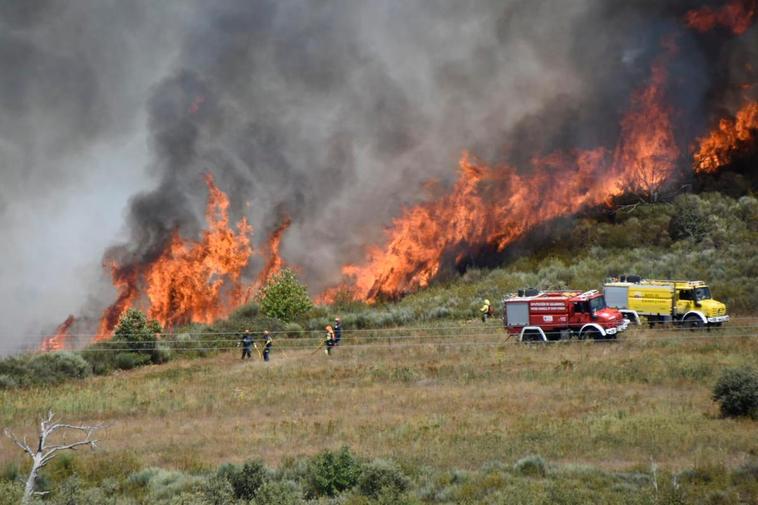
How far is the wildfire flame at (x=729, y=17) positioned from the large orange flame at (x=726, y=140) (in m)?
7.20

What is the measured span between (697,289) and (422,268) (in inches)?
840

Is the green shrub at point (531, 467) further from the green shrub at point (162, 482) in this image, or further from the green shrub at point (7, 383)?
the green shrub at point (7, 383)

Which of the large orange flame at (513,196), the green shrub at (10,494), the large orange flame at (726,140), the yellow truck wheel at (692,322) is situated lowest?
the green shrub at (10,494)

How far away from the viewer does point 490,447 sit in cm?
1912

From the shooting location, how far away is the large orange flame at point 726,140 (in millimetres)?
61562

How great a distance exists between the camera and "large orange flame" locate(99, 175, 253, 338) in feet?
154

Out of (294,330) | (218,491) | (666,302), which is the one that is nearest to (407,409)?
(218,491)

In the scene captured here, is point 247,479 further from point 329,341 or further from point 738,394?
point 329,341

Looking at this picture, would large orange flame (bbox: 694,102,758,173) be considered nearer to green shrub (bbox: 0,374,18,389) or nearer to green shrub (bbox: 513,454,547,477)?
green shrub (bbox: 513,454,547,477)

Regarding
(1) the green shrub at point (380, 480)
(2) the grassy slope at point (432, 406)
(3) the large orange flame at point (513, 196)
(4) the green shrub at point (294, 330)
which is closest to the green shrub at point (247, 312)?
(4) the green shrub at point (294, 330)

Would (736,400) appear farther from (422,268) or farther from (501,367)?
(422,268)

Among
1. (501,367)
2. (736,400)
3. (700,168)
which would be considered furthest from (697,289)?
(700,168)

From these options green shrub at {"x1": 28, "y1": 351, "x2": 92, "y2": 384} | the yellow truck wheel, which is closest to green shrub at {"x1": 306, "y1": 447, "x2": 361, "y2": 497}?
green shrub at {"x1": 28, "y1": 351, "x2": 92, "y2": 384}

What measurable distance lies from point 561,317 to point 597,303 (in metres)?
1.65
